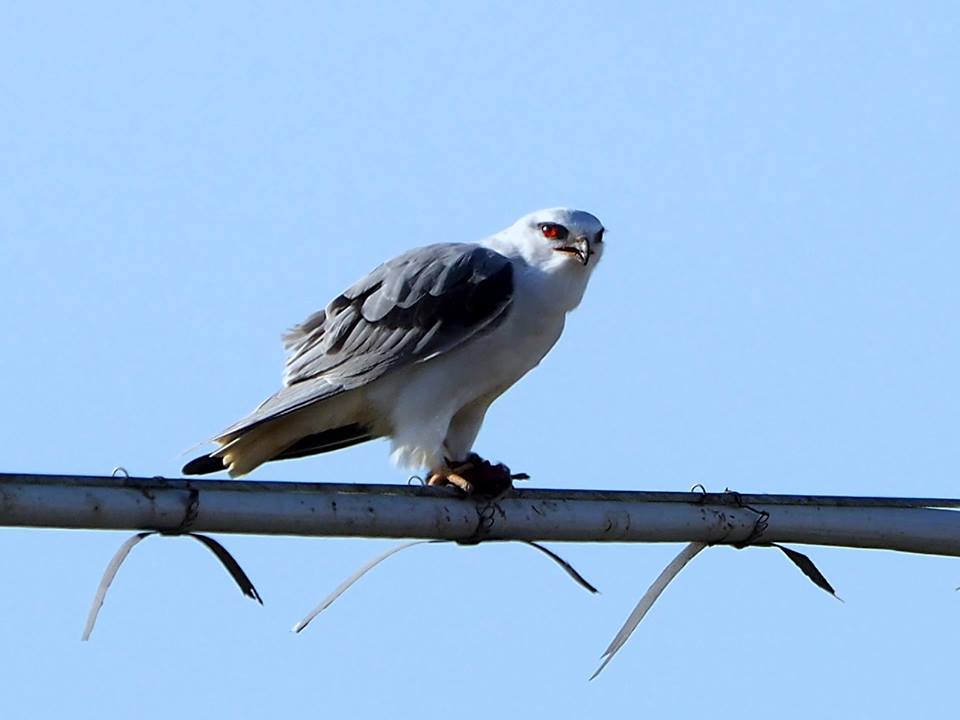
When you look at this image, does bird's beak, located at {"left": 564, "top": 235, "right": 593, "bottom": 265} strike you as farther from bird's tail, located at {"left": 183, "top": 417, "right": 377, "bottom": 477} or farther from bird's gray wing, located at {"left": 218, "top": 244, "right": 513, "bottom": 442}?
bird's tail, located at {"left": 183, "top": 417, "right": 377, "bottom": 477}

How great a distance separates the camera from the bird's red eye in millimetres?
7387

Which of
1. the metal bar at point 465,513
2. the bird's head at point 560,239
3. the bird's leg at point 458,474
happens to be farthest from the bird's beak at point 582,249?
the metal bar at point 465,513

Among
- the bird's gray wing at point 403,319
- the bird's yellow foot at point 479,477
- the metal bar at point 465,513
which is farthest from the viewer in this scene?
the bird's gray wing at point 403,319

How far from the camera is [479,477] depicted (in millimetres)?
6125

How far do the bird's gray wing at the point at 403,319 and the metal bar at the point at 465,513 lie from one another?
173 centimetres

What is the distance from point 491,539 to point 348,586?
47 cm

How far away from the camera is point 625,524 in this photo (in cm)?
526

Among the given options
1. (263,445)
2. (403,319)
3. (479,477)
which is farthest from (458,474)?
(263,445)

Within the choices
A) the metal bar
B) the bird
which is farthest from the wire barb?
the bird

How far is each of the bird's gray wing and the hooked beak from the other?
0.25m

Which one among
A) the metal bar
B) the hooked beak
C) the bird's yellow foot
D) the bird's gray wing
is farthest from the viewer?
the hooked beak

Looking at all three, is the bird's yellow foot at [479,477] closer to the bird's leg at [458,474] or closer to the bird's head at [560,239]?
the bird's leg at [458,474]

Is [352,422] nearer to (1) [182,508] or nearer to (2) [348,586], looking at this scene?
(2) [348,586]

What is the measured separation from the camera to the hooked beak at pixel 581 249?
288 inches
